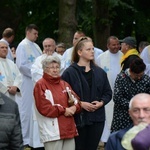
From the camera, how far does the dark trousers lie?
8.10 metres

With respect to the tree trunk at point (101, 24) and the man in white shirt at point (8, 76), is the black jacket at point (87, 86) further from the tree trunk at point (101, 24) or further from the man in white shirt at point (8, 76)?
the tree trunk at point (101, 24)

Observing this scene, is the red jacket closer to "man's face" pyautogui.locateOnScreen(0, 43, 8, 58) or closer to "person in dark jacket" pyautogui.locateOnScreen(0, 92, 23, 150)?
"person in dark jacket" pyautogui.locateOnScreen(0, 92, 23, 150)

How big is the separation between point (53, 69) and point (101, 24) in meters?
11.9

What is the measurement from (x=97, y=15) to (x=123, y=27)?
568 cm

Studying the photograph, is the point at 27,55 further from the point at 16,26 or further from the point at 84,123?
the point at 16,26

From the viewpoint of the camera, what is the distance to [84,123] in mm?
8039

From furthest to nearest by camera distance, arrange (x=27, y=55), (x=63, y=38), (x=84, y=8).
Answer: (x=84, y=8) < (x=63, y=38) < (x=27, y=55)

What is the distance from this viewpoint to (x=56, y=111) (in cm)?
766

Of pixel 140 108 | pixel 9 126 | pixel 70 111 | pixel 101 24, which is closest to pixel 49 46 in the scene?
pixel 70 111

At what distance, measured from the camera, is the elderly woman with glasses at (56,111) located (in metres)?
7.68

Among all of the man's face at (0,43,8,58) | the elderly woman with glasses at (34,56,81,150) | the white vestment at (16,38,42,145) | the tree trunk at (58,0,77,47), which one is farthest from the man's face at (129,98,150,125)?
the tree trunk at (58,0,77,47)

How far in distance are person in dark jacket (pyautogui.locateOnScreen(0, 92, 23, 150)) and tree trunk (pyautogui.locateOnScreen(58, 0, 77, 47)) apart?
9988 millimetres

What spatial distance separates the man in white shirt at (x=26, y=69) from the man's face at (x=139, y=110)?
22.2 ft

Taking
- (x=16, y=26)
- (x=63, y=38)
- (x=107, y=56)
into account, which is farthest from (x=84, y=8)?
(x=107, y=56)
